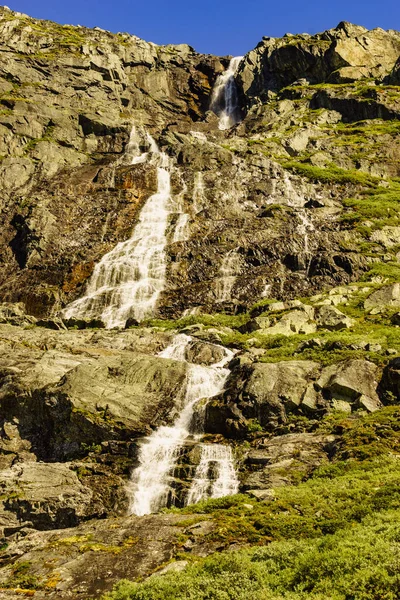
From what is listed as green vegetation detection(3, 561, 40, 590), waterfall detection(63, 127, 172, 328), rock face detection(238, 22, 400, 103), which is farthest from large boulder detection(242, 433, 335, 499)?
rock face detection(238, 22, 400, 103)

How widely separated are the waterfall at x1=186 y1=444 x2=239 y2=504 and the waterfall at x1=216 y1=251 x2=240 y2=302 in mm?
26207

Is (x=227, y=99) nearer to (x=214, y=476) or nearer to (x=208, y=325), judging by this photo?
(x=208, y=325)

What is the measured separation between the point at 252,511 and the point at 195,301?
111ft

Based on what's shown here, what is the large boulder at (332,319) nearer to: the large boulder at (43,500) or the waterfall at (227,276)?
the waterfall at (227,276)

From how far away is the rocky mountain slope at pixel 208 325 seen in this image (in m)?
14.8

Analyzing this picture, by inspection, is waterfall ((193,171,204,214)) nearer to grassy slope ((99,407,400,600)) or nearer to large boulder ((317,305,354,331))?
large boulder ((317,305,354,331))

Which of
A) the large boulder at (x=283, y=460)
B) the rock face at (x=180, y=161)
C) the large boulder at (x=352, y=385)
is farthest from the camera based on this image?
the rock face at (x=180, y=161)

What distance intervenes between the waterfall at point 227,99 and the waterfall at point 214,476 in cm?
10087

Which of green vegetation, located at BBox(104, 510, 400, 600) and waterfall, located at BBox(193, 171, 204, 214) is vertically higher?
waterfall, located at BBox(193, 171, 204, 214)

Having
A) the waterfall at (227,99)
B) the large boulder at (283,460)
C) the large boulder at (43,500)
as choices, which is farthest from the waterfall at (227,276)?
the waterfall at (227,99)

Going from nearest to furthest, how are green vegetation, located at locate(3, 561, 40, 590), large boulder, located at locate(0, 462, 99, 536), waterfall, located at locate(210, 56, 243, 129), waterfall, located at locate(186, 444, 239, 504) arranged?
green vegetation, located at locate(3, 561, 40, 590) < large boulder, located at locate(0, 462, 99, 536) < waterfall, located at locate(186, 444, 239, 504) < waterfall, located at locate(210, 56, 243, 129)

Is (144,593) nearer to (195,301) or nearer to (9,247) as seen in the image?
(195,301)

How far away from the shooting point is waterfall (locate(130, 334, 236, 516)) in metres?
22.6

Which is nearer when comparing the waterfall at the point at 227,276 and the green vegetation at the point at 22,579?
the green vegetation at the point at 22,579
